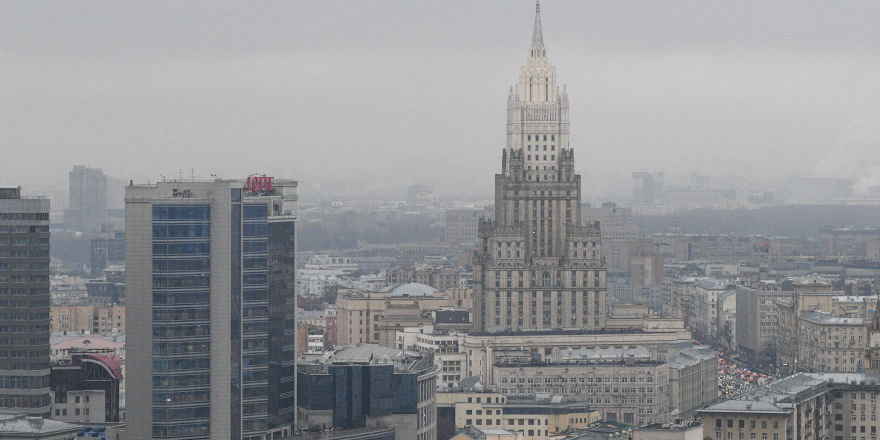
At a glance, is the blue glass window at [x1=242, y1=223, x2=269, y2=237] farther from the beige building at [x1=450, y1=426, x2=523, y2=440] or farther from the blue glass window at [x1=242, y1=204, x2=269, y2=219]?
the beige building at [x1=450, y1=426, x2=523, y2=440]

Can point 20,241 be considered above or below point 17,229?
below

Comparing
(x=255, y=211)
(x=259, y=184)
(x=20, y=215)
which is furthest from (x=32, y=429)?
(x=259, y=184)

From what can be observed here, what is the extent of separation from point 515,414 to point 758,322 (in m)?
66.3

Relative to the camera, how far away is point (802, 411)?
359 feet

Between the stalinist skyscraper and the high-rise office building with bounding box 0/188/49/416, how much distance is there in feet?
181

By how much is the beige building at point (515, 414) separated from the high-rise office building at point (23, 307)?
29450mm

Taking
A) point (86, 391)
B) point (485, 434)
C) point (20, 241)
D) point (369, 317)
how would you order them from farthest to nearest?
point (369, 317)
point (485, 434)
point (86, 391)
point (20, 241)

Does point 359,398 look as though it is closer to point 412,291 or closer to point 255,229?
point 255,229

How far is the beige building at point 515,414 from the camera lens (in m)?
125

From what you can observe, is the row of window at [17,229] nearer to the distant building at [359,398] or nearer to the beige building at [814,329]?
the distant building at [359,398]

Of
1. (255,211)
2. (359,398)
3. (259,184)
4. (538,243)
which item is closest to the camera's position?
(255,211)

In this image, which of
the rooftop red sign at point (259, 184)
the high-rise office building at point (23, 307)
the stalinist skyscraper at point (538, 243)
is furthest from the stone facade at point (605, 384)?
the high-rise office building at point (23, 307)

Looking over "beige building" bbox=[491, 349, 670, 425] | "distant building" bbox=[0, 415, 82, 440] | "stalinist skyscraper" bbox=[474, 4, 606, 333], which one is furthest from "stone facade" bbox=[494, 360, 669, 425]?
"distant building" bbox=[0, 415, 82, 440]

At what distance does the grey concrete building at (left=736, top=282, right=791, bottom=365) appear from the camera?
184625 mm
